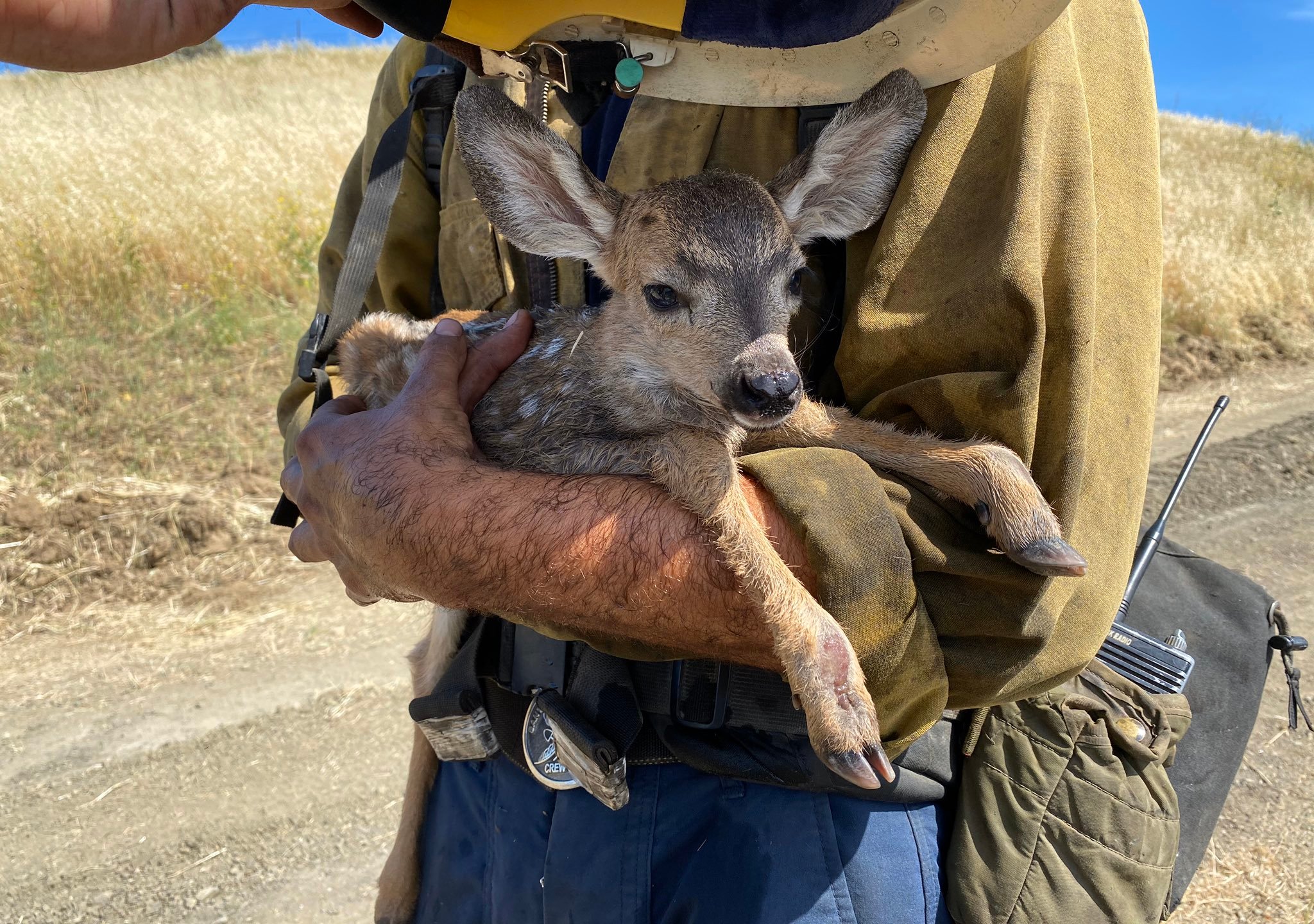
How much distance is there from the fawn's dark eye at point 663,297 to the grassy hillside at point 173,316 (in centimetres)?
459

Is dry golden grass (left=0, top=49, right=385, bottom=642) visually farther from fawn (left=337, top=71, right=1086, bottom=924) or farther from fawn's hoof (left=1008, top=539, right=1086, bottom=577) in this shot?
fawn's hoof (left=1008, top=539, right=1086, bottom=577)

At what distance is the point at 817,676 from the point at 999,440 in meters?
0.60

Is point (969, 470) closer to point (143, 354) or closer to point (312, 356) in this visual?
point (312, 356)

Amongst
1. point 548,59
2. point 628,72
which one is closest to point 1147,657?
point 628,72

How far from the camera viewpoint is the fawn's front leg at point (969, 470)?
186 cm

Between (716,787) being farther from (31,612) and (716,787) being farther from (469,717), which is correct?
(31,612)

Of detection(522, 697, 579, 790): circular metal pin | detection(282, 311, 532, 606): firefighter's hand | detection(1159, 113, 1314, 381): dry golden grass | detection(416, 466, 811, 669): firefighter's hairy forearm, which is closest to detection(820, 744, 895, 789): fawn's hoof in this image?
detection(416, 466, 811, 669): firefighter's hairy forearm

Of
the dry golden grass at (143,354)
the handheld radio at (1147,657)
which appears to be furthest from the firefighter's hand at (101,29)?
the dry golden grass at (143,354)

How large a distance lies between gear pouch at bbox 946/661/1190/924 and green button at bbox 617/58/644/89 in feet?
5.31

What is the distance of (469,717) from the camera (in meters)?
2.52

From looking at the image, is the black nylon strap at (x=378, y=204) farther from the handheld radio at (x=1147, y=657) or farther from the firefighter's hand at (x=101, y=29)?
the handheld radio at (x=1147, y=657)

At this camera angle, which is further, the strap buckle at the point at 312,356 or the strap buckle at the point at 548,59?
the strap buckle at the point at 312,356

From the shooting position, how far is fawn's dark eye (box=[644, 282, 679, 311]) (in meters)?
2.67

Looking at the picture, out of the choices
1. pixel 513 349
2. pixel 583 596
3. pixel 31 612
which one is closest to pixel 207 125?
pixel 31 612
